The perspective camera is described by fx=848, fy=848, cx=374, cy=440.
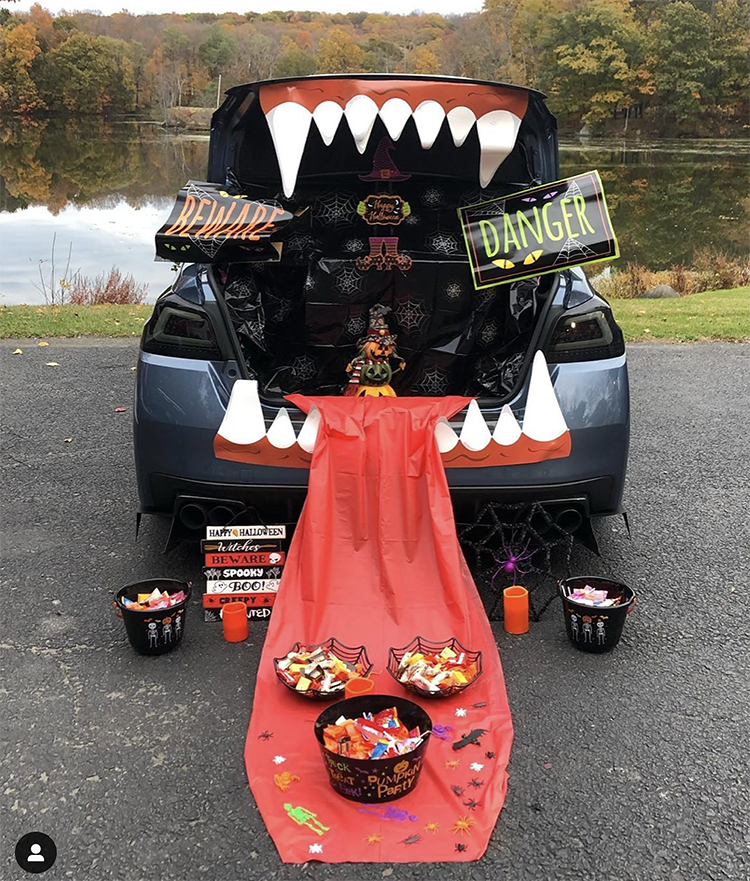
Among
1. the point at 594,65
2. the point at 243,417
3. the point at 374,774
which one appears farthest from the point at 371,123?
the point at 594,65

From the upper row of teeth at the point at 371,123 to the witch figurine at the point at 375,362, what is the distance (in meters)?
0.86

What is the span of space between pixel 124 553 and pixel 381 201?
2094mm

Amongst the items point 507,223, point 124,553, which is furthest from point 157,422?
point 507,223

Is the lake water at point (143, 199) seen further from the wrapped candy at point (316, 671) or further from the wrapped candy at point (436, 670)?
the wrapped candy at point (436, 670)

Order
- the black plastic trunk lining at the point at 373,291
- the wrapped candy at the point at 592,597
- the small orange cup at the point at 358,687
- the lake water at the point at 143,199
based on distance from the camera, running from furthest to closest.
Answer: the lake water at the point at 143,199
the black plastic trunk lining at the point at 373,291
the wrapped candy at the point at 592,597
the small orange cup at the point at 358,687

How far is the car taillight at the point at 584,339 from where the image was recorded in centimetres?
315

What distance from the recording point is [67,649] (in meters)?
2.94

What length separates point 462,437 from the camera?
3.08 m

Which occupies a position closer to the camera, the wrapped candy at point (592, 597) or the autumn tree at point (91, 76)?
the wrapped candy at point (592, 597)

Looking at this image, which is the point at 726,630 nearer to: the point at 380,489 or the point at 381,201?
the point at 380,489

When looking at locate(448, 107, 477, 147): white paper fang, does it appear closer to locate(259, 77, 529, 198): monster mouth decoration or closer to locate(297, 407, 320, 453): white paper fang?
locate(259, 77, 529, 198): monster mouth decoration

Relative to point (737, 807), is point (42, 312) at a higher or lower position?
lower

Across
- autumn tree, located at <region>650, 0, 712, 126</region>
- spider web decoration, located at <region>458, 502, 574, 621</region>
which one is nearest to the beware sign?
Result: spider web decoration, located at <region>458, 502, 574, 621</region>

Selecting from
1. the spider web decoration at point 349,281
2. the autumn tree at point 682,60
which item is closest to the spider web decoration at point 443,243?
the spider web decoration at point 349,281
